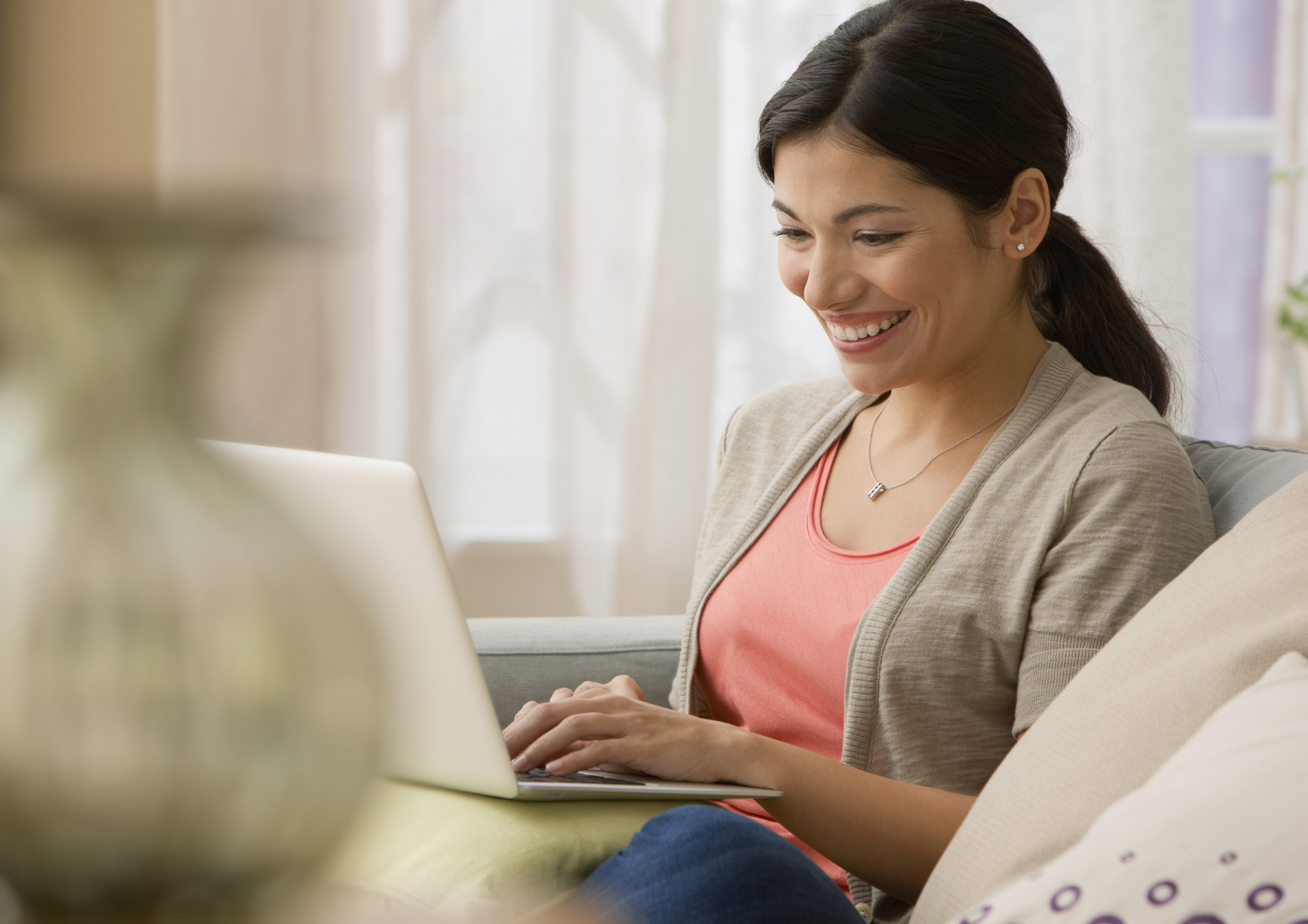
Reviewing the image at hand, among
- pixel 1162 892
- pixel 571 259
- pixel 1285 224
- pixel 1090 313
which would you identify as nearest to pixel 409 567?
pixel 1162 892

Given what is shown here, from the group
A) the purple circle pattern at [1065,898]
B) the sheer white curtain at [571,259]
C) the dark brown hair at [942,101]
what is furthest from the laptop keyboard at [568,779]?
the sheer white curtain at [571,259]

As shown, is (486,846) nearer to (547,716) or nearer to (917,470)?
Answer: (547,716)

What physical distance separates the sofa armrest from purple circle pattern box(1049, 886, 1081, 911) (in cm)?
82

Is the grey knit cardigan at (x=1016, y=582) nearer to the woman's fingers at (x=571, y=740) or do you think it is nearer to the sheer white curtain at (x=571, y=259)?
the woman's fingers at (x=571, y=740)

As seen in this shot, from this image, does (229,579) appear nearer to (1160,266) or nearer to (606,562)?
(606,562)

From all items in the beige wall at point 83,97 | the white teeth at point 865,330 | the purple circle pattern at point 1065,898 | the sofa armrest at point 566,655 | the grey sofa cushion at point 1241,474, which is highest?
the beige wall at point 83,97

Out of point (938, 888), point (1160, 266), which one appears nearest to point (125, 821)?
point (938, 888)

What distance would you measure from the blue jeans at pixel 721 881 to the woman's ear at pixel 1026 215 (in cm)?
71

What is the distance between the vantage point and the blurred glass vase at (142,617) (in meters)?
0.25

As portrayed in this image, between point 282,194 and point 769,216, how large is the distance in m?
2.32

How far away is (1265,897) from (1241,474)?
653 millimetres

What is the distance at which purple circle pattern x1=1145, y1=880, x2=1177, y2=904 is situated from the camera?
578mm

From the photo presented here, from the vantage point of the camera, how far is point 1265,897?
1.83 ft

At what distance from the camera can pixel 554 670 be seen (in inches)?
54.4
